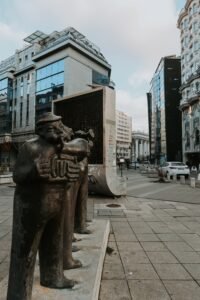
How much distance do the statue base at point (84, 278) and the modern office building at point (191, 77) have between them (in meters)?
52.6

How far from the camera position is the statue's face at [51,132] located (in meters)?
2.36

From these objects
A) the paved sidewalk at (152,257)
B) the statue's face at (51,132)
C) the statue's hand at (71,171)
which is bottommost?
the paved sidewalk at (152,257)

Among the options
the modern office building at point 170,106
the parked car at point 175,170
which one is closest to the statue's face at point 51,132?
the parked car at point 175,170

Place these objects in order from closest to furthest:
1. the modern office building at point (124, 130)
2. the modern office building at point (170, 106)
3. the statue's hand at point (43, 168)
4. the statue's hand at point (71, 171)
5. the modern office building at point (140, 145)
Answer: the statue's hand at point (43, 168), the statue's hand at point (71, 171), the modern office building at point (170, 106), the modern office building at point (124, 130), the modern office building at point (140, 145)

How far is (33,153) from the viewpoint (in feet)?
7.43

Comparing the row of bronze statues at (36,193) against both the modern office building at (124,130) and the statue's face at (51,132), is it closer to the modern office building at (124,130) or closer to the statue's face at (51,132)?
the statue's face at (51,132)

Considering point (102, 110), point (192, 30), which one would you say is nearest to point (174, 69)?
point (192, 30)

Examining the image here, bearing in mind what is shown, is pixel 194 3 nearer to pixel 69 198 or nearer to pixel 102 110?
pixel 102 110

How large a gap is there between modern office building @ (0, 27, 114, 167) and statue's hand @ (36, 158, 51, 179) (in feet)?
126

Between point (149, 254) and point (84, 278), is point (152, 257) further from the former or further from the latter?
point (84, 278)

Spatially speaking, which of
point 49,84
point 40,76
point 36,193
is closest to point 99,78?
point 49,84

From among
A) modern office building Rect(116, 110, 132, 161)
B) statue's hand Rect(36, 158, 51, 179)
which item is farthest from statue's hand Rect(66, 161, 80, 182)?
modern office building Rect(116, 110, 132, 161)

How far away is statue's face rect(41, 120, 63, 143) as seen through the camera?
2.36 m

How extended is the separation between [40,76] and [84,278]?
1903 inches
